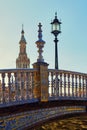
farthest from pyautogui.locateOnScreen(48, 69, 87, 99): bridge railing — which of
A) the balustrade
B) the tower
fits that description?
the tower

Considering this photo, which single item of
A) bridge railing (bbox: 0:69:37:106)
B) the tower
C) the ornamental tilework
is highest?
the tower

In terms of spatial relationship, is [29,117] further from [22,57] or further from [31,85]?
[22,57]

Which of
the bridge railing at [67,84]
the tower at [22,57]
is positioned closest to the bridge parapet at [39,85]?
the bridge railing at [67,84]

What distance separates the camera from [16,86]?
1160cm

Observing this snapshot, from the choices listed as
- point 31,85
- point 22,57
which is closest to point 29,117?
point 31,85

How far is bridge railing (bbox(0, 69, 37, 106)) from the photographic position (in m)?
11.1

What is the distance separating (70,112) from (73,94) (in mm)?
655

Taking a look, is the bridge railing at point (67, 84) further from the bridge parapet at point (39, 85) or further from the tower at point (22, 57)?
the tower at point (22, 57)

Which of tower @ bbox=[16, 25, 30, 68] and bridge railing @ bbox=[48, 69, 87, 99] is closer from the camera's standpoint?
bridge railing @ bbox=[48, 69, 87, 99]

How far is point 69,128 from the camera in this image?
60.1 ft

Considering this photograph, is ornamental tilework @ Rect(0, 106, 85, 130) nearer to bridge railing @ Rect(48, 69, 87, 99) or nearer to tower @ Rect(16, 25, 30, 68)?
bridge railing @ Rect(48, 69, 87, 99)

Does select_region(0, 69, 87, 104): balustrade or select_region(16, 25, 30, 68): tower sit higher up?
select_region(16, 25, 30, 68): tower

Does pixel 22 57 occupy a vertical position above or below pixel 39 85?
above

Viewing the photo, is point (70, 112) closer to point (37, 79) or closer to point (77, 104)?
point (77, 104)
